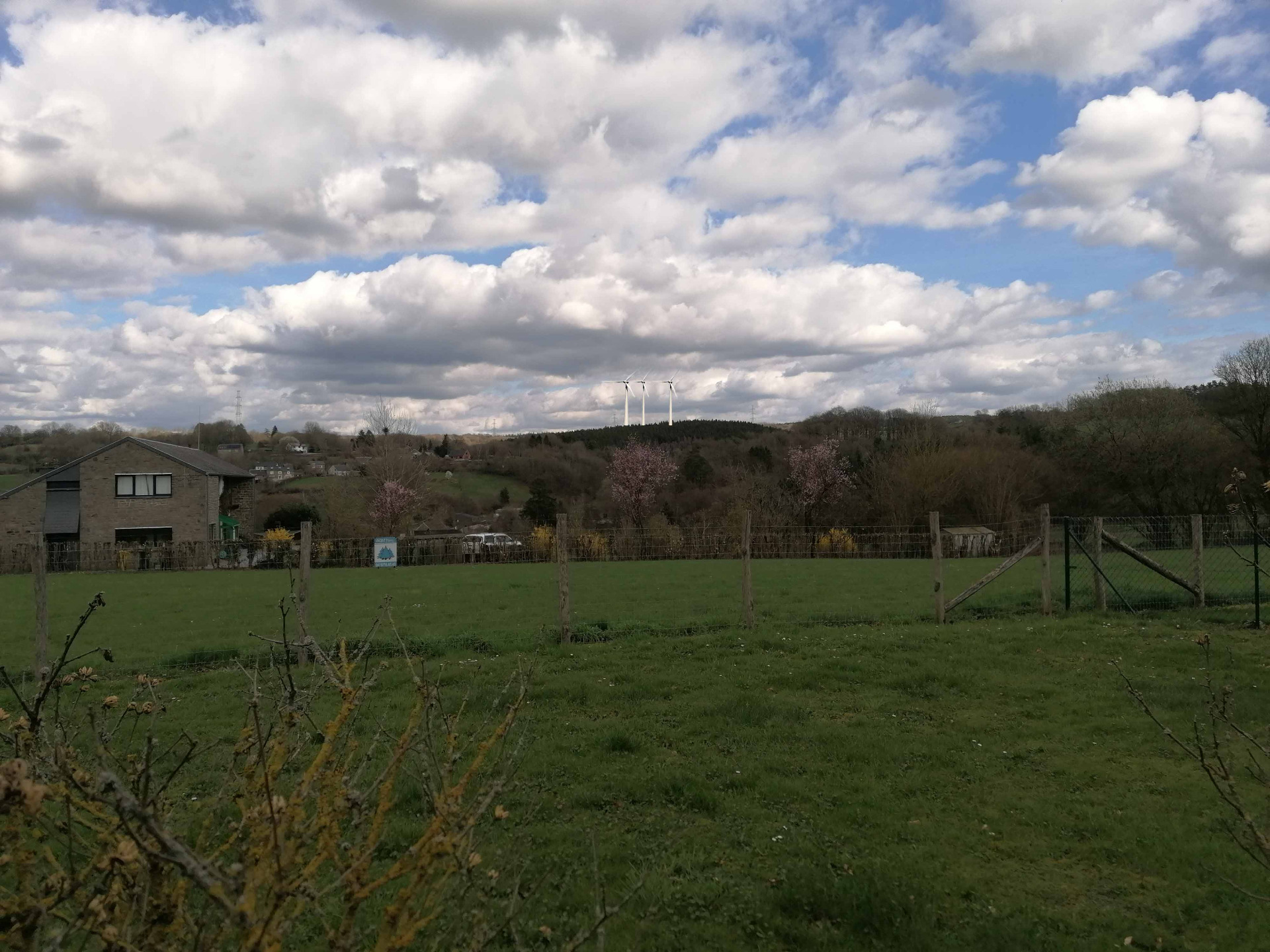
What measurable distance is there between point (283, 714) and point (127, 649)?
1325 cm

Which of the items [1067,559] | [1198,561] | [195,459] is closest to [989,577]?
[1067,559]

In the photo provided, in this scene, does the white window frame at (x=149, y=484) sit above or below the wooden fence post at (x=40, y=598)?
above

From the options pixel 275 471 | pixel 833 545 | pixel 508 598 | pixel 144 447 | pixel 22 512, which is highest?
pixel 144 447

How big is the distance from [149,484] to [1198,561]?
46.1 meters

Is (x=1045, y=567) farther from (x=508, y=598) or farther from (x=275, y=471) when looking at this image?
(x=275, y=471)

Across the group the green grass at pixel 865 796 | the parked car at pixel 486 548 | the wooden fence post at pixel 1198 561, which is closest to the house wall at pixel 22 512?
the parked car at pixel 486 548

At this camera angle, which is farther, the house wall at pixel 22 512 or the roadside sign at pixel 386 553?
the house wall at pixel 22 512

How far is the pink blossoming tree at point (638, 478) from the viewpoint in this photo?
55.9 metres

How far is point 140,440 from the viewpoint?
45.3 metres

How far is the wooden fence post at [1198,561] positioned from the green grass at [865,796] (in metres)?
3.27

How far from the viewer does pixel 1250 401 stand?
1548 inches

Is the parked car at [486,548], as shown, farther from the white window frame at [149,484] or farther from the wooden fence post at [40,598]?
the white window frame at [149,484]

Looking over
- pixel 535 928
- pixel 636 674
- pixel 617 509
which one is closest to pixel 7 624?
pixel 636 674

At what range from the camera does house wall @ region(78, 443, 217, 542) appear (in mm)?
43906
